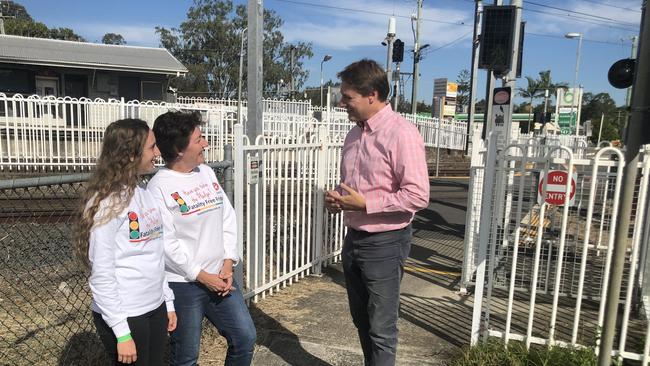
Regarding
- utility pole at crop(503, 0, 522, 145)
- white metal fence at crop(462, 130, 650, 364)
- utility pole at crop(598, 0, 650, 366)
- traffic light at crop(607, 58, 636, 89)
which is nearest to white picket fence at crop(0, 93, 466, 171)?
utility pole at crop(503, 0, 522, 145)

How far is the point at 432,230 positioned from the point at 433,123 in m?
20.4

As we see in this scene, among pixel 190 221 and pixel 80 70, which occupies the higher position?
pixel 80 70

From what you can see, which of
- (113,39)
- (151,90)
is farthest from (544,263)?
(113,39)

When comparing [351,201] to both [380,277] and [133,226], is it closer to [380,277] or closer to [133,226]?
[380,277]

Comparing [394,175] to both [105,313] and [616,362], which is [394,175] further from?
[616,362]

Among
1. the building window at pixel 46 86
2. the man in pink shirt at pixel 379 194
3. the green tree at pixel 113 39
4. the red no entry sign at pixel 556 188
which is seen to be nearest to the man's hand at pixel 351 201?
the man in pink shirt at pixel 379 194

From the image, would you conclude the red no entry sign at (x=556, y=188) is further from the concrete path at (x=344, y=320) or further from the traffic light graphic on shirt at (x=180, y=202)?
the traffic light graphic on shirt at (x=180, y=202)

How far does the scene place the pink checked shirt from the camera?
102 inches

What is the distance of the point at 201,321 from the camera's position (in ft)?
8.84

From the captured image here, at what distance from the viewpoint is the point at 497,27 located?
6.27 m

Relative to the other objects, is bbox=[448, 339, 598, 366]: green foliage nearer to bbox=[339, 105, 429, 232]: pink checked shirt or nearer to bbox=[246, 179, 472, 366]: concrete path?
bbox=[246, 179, 472, 366]: concrete path

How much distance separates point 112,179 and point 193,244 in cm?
64

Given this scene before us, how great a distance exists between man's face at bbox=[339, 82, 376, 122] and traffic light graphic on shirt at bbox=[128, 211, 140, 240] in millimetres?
1336

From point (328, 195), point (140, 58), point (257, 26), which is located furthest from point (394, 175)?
point (140, 58)
